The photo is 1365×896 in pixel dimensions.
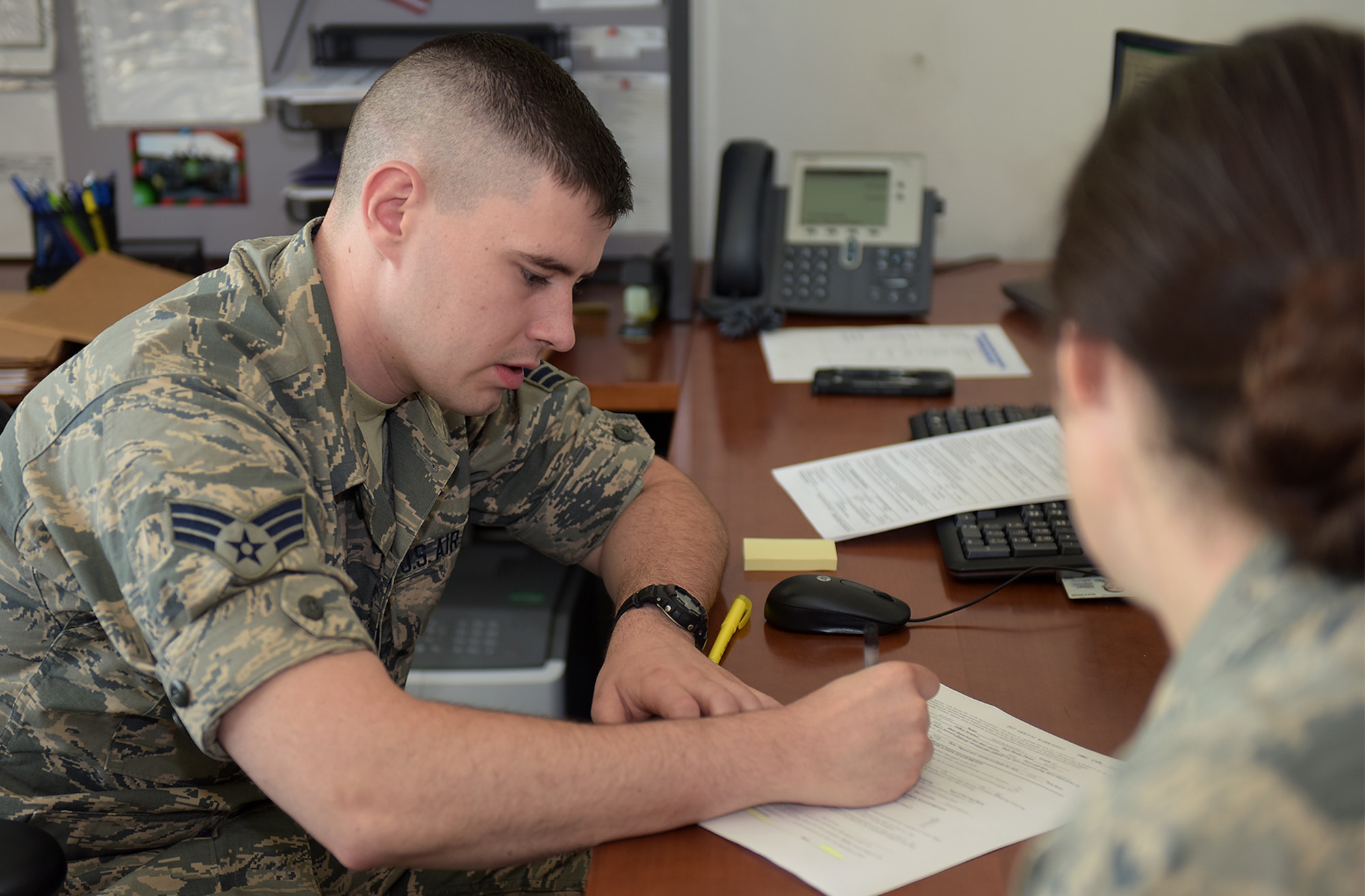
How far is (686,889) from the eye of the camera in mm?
611

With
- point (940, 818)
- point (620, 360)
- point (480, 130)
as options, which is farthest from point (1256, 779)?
point (620, 360)

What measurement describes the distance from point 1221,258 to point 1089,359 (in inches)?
3.2

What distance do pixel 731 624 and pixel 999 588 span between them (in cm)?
24

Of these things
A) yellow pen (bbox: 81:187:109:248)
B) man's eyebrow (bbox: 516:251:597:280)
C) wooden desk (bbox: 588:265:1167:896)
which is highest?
man's eyebrow (bbox: 516:251:597:280)

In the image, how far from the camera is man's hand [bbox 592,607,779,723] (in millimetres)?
764

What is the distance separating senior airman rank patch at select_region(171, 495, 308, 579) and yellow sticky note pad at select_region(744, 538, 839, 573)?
451 millimetres

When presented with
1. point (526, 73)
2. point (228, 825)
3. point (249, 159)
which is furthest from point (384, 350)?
point (249, 159)

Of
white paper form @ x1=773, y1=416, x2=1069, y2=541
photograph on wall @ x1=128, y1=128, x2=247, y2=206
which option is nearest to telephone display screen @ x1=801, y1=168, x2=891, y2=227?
white paper form @ x1=773, y1=416, x2=1069, y2=541

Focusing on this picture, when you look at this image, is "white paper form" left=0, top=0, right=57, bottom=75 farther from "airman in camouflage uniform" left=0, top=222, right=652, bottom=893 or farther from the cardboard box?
"airman in camouflage uniform" left=0, top=222, right=652, bottom=893

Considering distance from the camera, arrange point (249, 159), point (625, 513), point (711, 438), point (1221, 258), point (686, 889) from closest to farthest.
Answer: point (1221, 258) → point (686, 889) → point (625, 513) → point (711, 438) → point (249, 159)

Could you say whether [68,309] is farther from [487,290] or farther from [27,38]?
[487,290]

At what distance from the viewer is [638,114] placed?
188cm

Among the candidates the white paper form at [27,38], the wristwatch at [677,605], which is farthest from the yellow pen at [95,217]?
the wristwatch at [677,605]

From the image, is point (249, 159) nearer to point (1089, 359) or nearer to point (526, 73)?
point (526, 73)
